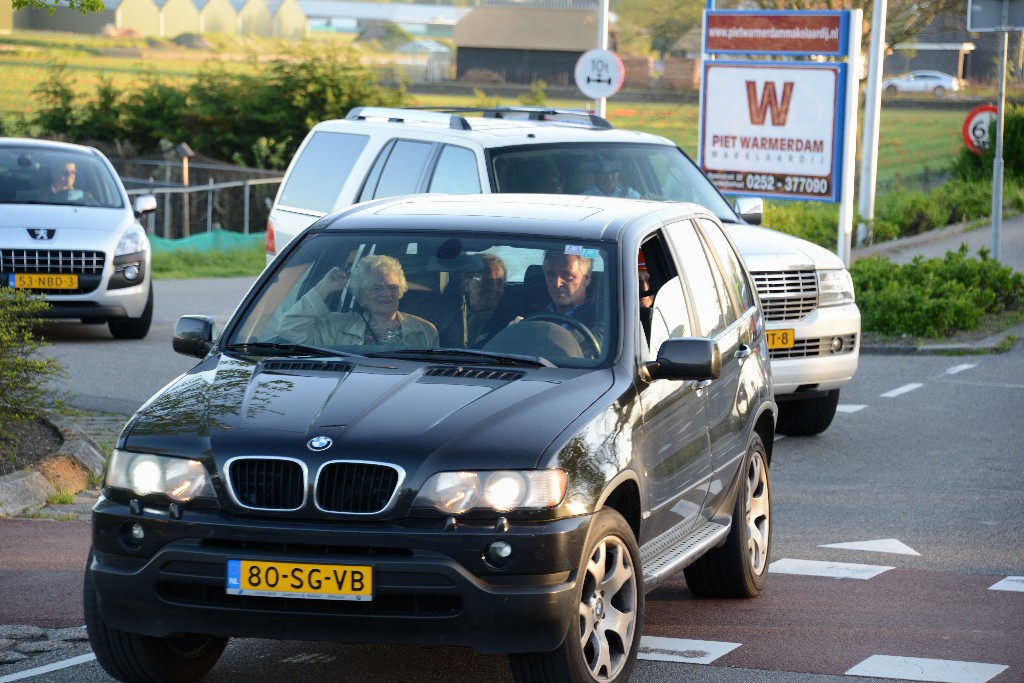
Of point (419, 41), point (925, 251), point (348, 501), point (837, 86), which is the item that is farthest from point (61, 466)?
point (419, 41)

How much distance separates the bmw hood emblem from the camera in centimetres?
528

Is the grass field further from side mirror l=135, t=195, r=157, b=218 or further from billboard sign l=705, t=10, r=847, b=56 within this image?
side mirror l=135, t=195, r=157, b=218

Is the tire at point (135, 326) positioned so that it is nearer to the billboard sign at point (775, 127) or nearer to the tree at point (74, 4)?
the tree at point (74, 4)

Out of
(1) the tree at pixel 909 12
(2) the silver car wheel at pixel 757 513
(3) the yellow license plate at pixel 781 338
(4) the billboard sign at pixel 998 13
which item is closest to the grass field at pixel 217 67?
(1) the tree at pixel 909 12

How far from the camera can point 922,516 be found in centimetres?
942

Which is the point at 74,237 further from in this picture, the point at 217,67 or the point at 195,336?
the point at 217,67

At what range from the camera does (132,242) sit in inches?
634

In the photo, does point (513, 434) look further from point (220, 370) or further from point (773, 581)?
point (773, 581)

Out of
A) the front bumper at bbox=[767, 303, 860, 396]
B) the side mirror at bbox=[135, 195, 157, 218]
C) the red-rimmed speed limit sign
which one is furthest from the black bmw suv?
the red-rimmed speed limit sign

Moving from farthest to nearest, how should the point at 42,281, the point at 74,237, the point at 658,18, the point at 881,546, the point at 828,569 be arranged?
the point at 658,18
the point at 74,237
the point at 42,281
the point at 881,546
the point at 828,569

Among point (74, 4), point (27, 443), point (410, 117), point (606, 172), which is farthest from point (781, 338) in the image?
point (74, 4)

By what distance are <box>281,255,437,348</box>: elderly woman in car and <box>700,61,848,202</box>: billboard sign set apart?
12.9 meters

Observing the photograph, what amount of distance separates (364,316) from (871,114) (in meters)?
19.9

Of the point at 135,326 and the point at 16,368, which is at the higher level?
the point at 16,368
